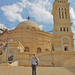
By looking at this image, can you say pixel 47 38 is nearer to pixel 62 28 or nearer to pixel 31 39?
pixel 31 39

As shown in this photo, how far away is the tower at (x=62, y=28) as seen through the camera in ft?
93.5

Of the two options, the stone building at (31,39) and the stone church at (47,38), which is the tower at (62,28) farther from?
the stone building at (31,39)

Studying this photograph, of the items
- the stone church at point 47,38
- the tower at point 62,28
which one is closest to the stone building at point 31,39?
the stone church at point 47,38

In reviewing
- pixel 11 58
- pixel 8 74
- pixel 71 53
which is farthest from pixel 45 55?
pixel 8 74

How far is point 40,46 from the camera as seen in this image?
3203cm

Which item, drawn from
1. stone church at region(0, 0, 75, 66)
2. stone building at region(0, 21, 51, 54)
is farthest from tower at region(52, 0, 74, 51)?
stone building at region(0, 21, 51, 54)

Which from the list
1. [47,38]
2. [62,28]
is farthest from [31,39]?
[62,28]

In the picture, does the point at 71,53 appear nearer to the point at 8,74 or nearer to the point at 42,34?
the point at 42,34

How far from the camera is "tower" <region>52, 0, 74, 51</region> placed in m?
28.5

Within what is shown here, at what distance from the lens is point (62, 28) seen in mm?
30391

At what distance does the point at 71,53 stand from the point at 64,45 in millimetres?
6038

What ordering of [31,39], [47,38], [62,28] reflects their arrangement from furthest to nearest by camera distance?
[47,38]
[31,39]
[62,28]

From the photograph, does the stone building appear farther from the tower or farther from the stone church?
the tower

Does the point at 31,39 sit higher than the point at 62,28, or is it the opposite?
the point at 62,28
